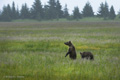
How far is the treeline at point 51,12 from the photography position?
10334 centimetres

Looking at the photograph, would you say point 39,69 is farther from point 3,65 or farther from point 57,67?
point 3,65

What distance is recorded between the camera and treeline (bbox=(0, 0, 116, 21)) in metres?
103

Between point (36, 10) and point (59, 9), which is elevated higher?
point (59, 9)

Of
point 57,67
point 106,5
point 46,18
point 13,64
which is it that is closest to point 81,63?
point 57,67

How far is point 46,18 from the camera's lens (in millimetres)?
105375

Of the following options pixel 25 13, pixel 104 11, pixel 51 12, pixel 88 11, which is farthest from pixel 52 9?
pixel 104 11

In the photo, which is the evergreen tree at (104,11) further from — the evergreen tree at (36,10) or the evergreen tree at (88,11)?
the evergreen tree at (36,10)

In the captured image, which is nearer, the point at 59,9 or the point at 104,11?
the point at 104,11

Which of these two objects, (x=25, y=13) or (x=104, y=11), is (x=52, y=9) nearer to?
(x=25, y=13)

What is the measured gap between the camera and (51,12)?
106 m

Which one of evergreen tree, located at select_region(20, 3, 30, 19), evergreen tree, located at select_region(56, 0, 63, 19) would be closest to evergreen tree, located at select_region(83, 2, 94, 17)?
evergreen tree, located at select_region(56, 0, 63, 19)

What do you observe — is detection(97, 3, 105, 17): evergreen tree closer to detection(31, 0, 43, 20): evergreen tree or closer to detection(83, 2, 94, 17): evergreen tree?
detection(83, 2, 94, 17): evergreen tree

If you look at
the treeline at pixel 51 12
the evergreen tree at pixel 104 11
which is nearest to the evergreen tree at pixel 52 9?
the treeline at pixel 51 12

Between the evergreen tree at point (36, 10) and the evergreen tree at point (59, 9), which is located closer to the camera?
the evergreen tree at point (36, 10)
